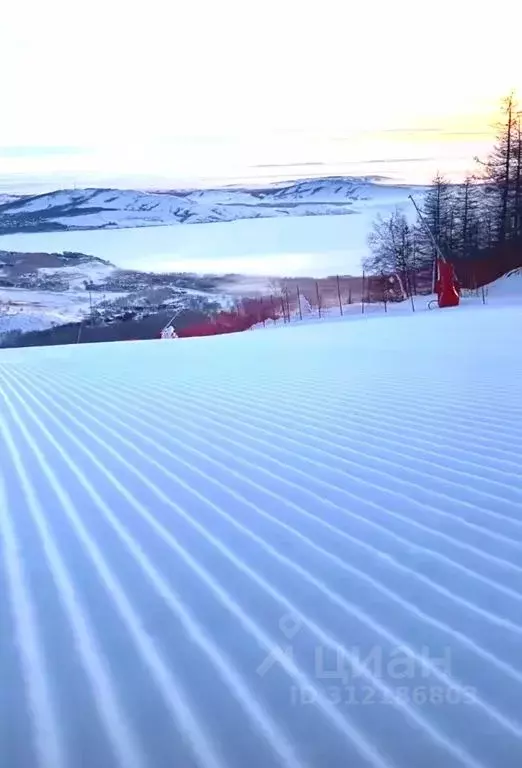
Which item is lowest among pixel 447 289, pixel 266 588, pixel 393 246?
pixel 447 289

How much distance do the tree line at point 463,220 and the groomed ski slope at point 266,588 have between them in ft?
43.9

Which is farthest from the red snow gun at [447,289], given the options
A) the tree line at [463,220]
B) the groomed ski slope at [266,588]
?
the groomed ski slope at [266,588]

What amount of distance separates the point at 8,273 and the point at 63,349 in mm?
8152

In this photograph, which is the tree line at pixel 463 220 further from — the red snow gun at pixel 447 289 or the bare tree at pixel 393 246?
the red snow gun at pixel 447 289

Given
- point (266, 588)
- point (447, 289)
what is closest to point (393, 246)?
point (447, 289)

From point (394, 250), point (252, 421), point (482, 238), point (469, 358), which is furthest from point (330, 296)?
point (252, 421)

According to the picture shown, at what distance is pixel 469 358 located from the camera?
584 cm

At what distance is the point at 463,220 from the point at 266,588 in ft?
54.4

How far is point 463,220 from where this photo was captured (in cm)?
1741

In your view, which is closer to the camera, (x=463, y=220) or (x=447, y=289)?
(x=447, y=289)

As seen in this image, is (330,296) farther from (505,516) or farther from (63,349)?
(505,516)

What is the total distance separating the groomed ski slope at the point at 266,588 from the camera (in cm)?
127

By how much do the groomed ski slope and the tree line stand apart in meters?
13.4

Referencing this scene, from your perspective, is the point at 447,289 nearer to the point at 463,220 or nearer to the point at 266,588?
the point at 463,220
